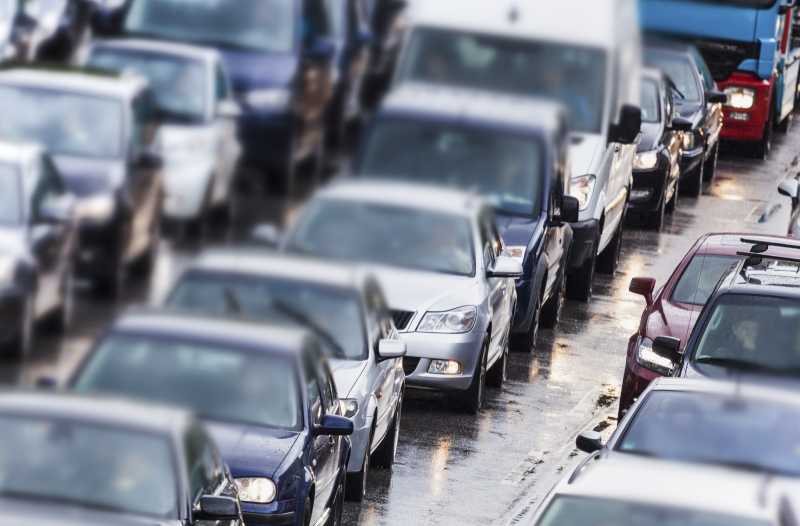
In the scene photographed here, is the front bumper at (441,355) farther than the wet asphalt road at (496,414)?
Yes

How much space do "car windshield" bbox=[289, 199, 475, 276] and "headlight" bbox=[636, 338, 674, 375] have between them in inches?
47.5

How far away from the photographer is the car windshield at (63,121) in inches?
355

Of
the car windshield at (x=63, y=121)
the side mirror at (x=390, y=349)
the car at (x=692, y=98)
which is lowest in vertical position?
the car at (x=692, y=98)

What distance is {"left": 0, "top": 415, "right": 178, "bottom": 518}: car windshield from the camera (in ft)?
29.5

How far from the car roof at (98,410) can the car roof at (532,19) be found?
6417 millimetres

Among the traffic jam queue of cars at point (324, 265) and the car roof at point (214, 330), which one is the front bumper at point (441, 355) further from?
the car roof at point (214, 330)

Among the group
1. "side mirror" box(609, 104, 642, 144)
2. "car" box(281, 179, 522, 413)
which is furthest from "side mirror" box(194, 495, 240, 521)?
"side mirror" box(609, 104, 642, 144)

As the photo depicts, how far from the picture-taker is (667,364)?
16.1 meters

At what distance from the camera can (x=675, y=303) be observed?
58.2ft

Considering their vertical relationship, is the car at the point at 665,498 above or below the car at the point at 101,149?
below

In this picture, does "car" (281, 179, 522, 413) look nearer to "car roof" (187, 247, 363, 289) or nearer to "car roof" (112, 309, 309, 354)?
"car roof" (187, 247, 363, 289)

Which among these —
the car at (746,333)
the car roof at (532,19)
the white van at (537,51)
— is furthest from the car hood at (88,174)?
the car roof at (532,19)

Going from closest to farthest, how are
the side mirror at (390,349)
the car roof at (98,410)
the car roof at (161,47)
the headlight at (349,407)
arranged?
1. the car roof at (98,410)
2. the car roof at (161,47)
3. the headlight at (349,407)
4. the side mirror at (390,349)

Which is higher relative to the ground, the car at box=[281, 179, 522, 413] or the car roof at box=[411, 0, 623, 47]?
the car roof at box=[411, 0, 623, 47]
